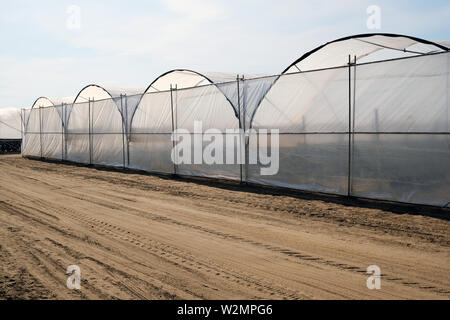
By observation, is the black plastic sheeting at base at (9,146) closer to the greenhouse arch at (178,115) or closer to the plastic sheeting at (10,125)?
the plastic sheeting at (10,125)

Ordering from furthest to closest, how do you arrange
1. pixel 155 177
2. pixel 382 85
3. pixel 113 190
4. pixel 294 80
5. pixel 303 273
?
pixel 155 177 < pixel 113 190 < pixel 294 80 < pixel 382 85 < pixel 303 273

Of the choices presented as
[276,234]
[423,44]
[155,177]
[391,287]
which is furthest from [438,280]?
[155,177]

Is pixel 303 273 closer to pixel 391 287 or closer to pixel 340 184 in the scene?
pixel 391 287

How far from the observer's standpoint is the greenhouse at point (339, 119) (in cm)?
814

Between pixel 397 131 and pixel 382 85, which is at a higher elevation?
pixel 382 85

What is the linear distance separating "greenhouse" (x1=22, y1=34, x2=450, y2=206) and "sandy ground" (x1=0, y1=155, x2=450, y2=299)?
69cm

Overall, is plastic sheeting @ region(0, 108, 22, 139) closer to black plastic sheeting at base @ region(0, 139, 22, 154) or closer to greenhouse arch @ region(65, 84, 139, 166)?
black plastic sheeting at base @ region(0, 139, 22, 154)

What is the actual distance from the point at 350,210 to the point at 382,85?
293 centimetres

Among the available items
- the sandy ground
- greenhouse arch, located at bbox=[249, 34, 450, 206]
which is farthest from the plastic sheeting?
greenhouse arch, located at bbox=[249, 34, 450, 206]

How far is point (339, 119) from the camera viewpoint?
9.64 metres

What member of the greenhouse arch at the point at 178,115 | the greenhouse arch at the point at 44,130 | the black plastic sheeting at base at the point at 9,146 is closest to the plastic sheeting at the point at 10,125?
the black plastic sheeting at base at the point at 9,146

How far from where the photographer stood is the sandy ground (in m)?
4.32

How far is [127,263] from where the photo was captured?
17.0 feet

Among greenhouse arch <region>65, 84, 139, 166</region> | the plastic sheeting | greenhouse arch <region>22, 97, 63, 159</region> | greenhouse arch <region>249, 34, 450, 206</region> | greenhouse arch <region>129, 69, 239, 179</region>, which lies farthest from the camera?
the plastic sheeting
